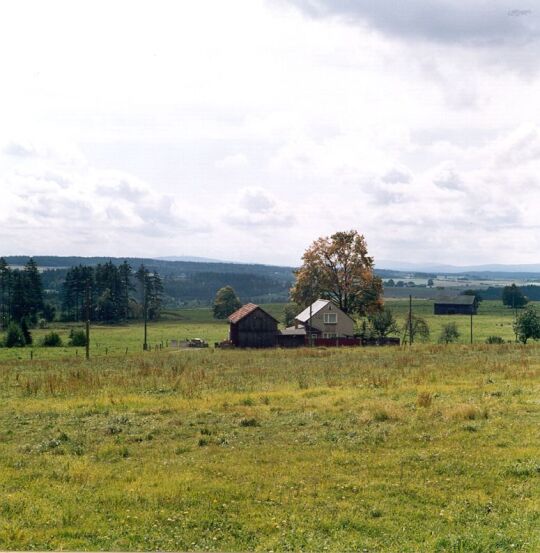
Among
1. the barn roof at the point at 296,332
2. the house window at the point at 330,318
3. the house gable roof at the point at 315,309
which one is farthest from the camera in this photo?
the house window at the point at 330,318

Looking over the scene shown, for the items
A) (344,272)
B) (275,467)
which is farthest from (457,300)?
(275,467)

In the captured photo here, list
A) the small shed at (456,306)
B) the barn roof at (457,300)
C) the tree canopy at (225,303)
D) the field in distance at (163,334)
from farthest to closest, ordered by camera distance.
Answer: the barn roof at (457,300) → the small shed at (456,306) → the tree canopy at (225,303) → the field in distance at (163,334)

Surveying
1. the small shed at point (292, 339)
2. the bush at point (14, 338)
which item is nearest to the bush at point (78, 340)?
the bush at point (14, 338)

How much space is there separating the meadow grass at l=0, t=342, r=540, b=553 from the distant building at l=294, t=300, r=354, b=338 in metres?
47.5

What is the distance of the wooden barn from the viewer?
72000 mm

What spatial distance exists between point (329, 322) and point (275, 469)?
61.3 m

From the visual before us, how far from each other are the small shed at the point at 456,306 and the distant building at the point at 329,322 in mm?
74152

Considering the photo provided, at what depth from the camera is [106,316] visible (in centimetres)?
13388

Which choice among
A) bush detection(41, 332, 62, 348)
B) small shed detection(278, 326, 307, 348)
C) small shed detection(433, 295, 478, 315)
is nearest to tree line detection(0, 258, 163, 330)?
bush detection(41, 332, 62, 348)

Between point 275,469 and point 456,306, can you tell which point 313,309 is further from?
point 456,306

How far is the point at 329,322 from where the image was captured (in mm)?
74125

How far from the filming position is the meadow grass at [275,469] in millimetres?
9695

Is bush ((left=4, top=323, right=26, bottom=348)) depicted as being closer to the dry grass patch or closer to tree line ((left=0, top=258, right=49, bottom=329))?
tree line ((left=0, top=258, right=49, bottom=329))

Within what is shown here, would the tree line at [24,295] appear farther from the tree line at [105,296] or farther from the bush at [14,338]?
the bush at [14,338]
